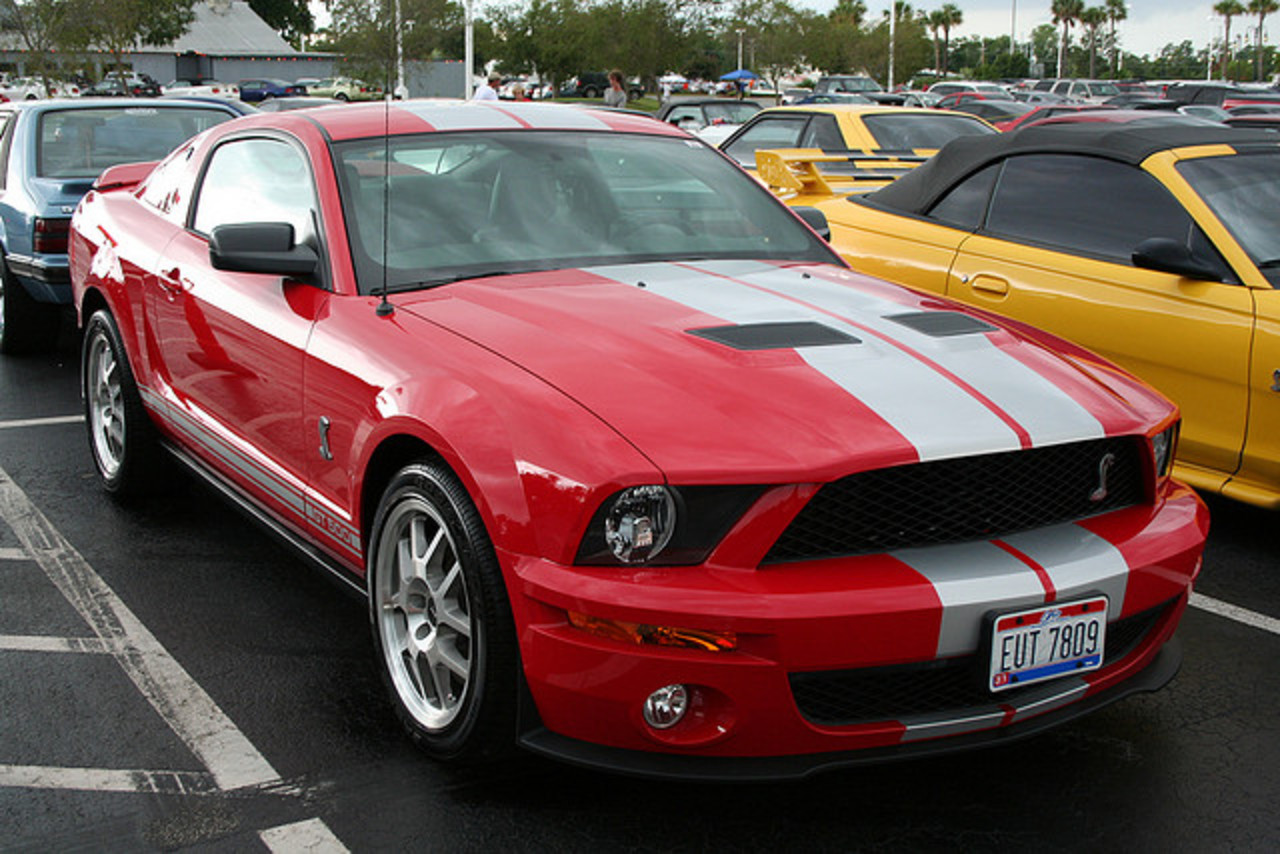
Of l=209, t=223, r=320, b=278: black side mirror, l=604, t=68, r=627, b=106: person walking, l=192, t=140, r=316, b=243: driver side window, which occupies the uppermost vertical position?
l=604, t=68, r=627, b=106: person walking

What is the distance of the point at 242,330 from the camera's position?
159 inches

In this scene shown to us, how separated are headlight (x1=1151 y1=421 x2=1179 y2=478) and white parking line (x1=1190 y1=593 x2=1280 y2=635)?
110cm

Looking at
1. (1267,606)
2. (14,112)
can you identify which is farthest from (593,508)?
(14,112)

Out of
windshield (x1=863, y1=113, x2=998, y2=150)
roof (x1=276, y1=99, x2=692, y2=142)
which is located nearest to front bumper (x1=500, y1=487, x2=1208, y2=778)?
roof (x1=276, y1=99, x2=692, y2=142)

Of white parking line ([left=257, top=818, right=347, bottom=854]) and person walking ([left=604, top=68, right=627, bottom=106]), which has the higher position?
person walking ([left=604, top=68, right=627, bottom=106])

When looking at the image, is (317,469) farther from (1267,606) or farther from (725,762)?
(1267,606)

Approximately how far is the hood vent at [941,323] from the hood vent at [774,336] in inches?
9.3

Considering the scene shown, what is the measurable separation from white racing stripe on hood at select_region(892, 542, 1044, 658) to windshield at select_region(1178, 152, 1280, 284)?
106 inches

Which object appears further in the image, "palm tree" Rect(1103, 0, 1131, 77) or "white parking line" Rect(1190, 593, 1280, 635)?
"palm tree" Rect(1103, 0, 1131, 77)

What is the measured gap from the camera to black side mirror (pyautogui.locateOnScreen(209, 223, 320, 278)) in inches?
145

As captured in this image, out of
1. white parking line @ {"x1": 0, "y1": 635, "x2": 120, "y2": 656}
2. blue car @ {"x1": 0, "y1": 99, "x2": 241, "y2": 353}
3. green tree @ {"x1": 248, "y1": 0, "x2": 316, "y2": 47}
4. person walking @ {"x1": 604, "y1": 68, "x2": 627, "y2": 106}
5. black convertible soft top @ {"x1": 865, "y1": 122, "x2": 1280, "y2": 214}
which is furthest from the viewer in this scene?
green tree @ {"x1": 248, "y1": 0, "x2": 316, "y2": 47}

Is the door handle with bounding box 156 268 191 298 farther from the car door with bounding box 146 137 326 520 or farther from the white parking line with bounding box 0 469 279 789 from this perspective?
the white parking line with bounding box 0 469 279 789

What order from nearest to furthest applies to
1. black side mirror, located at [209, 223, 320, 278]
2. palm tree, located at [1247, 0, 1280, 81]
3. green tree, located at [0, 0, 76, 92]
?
black side mirror, located at [209, 223, 320, 278], green tree, located at [0, 0, 76, 92], palm tree, located at [1247, 0, 1280, 81]

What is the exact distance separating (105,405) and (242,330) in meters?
1.74
